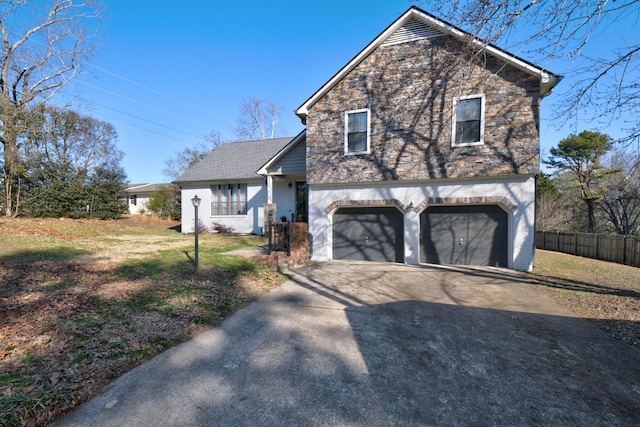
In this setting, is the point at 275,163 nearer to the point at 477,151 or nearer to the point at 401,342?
the point at 477,151

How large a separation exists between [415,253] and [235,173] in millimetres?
11530

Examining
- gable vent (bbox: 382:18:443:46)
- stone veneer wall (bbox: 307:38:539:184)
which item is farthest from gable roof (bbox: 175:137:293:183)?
gable vent (bbox: 382:18:443:46)

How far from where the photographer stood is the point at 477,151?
30.2 ft

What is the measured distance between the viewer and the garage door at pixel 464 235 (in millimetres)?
9578

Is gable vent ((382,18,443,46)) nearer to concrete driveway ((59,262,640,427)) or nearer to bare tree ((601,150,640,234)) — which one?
concrete driveway ((59,262,640,427))

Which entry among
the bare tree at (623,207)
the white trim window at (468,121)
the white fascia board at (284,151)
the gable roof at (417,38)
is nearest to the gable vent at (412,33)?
the gable roof at (417,38)

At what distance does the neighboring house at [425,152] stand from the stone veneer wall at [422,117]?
0.03m

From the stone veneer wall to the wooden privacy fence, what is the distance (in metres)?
8.03

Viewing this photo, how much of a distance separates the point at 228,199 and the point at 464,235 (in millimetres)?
12879

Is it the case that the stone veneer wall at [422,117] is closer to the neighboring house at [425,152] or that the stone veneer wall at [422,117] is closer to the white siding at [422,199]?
the neighboring house at [425,152]

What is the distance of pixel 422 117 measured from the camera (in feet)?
31.9

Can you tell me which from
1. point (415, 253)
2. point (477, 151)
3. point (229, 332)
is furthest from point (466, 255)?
point (229, 332)

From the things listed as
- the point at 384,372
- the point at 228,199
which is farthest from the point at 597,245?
the point at 228,199

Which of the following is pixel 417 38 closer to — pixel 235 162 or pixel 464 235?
pixel 464 235
